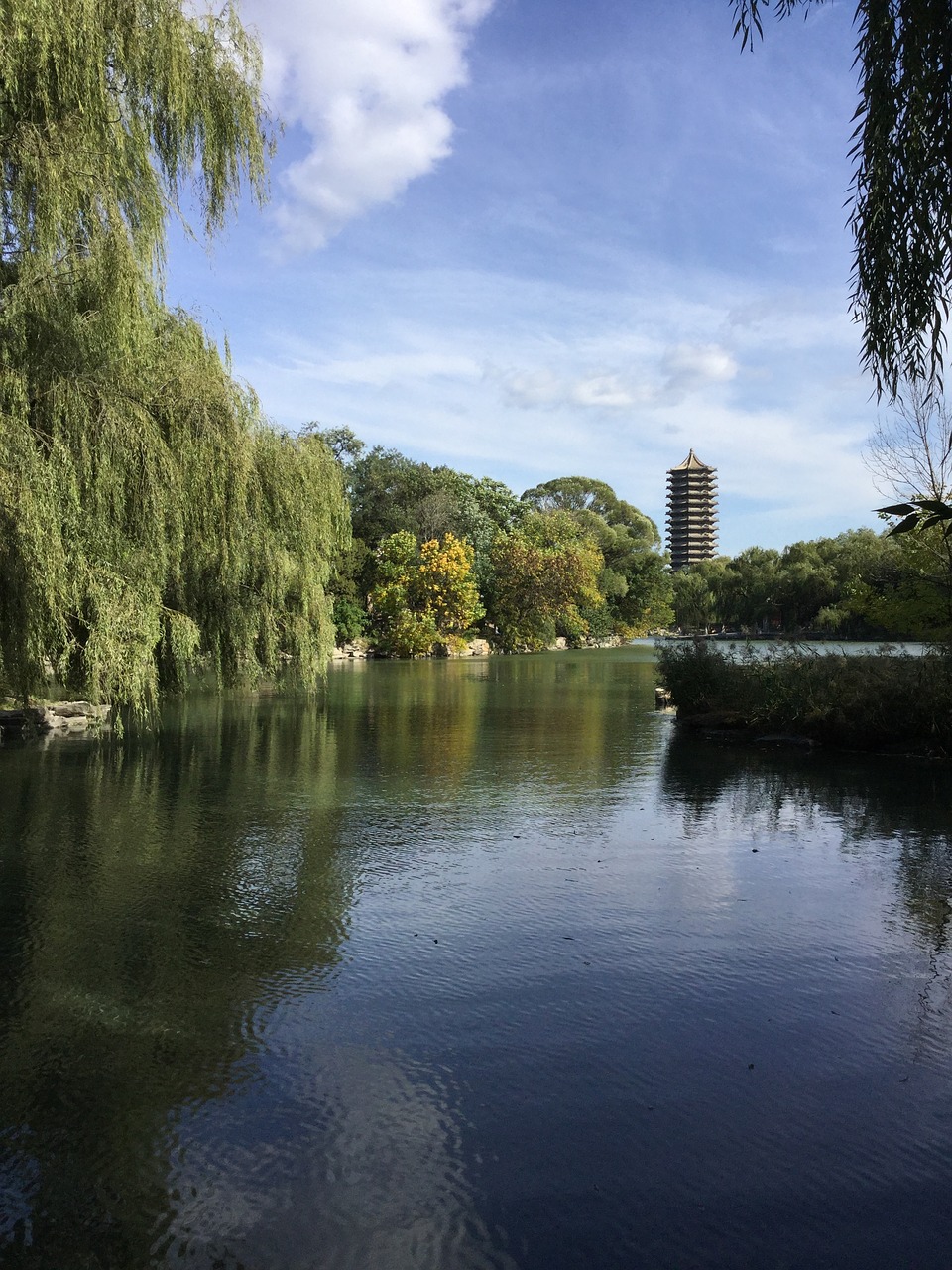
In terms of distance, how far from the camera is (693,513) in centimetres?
11088

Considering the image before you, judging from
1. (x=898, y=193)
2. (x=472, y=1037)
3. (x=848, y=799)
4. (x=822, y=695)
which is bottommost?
(x=472, y=1037)

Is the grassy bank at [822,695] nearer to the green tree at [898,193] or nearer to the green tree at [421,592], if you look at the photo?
the green tree at [898,193]

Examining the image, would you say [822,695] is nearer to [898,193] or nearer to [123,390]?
[123,390]

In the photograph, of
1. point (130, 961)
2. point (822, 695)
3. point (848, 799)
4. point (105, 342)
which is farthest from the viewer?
point (822, 695)

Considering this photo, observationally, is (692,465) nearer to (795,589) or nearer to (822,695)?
(795,589)

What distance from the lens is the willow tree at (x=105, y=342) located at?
8711mm

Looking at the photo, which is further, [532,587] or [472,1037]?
[532,587]

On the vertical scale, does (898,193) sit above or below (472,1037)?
above

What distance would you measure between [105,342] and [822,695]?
1096 cm

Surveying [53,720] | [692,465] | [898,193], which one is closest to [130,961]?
[898,193]

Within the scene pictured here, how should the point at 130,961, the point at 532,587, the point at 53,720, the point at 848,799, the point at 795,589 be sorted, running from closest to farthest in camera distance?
the point at 130,961 < the point at 848,799 < the point at 53,720 < the point at 532,587 < the point at 795,589

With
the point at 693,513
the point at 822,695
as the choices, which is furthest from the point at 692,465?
the point at 822,695

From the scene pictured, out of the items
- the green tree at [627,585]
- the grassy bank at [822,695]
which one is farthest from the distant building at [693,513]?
the grassy bank at [822,695]

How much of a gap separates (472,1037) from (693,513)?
361 feet
